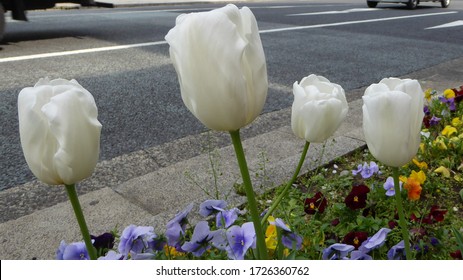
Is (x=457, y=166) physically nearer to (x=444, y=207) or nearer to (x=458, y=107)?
(x=444, y=207)

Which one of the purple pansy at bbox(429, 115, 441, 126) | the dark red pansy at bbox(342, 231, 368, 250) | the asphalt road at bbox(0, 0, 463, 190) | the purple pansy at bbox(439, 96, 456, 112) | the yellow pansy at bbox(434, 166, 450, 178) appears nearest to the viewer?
the dark red pansy at bbox(342, 231, 368, 250)

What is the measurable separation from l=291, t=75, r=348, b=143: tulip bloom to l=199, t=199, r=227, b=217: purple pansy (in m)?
0.46

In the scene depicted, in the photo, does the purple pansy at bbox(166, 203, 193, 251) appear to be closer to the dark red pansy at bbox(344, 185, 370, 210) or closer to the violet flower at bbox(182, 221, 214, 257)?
the violet flower at bbox(182, 221, 214, 257)

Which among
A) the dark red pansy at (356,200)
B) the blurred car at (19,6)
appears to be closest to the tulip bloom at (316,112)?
the dark red pansy at (356,200)

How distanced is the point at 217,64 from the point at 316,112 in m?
0.23

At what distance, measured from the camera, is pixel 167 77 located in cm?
460

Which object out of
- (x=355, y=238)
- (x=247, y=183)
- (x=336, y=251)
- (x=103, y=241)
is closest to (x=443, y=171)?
(x=355, y=238)

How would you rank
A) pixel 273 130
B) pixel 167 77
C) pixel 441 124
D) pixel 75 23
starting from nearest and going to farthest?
pixel 441 124, pixel 273 130, pixel 167 77, pixel 75 23

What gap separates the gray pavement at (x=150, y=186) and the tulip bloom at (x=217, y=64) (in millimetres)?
1101

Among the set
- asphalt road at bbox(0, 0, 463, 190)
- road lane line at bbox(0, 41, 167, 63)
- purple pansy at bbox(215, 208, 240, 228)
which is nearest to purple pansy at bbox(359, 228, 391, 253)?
purple pansy at bbox(215, 208, 240, 228)

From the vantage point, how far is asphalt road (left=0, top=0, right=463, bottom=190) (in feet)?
10.6

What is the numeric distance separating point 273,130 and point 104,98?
4.99 feet
